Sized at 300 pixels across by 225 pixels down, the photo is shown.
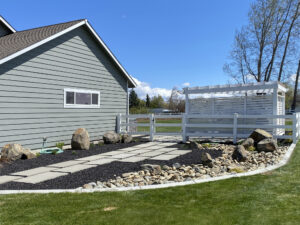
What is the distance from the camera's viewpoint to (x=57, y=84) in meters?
9.93

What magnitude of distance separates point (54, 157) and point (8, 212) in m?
4.52

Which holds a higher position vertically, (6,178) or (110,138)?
(110,138)

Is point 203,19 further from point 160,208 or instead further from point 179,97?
point 179,97

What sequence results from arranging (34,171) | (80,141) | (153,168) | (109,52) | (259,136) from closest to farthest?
1. (153,168)
2. (34,171)
3. (259,136)
4. (80,141)
5. (109,52)

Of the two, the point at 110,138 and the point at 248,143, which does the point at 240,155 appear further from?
the point at 110,138

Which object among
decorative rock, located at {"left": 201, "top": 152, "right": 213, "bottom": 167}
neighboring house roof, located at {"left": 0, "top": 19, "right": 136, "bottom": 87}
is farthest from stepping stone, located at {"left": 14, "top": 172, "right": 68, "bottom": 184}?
neighboring house roof, located at {"left": 0, "top": 19, "right": 136, "bottom": 87}

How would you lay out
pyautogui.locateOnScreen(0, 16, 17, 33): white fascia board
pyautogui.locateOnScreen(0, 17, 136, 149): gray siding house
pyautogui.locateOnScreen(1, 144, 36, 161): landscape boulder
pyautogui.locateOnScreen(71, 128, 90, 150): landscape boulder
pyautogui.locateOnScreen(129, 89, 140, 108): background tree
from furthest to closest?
pyautogui.locateOnScreen(129, 89, 140, 108): background tree, pyautogui.locateOnScreen(0, 16, 17, 33): white fascia board, pyautogui.locateOnScreen(71, 128, 90, 150): landscape boulder, pyautogui.locateOnScreen(0, 17, 136, 149): gray siding house, pyautogui.locateOnScreen(1, 144, 36, 161): landscape boulder

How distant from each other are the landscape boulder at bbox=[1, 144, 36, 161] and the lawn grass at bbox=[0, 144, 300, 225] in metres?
3.46

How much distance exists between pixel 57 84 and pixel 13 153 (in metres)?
3.45

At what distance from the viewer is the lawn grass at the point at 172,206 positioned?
309 centimetres

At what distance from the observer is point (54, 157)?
25.6 ft

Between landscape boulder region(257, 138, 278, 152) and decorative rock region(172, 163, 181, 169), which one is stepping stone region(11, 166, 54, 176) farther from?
landscape boulder region(257, 138, 278, 152)

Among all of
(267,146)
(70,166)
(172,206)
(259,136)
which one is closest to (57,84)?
(70,166)

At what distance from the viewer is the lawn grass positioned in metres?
3.09
